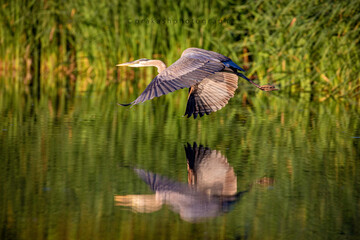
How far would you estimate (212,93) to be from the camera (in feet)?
22.0

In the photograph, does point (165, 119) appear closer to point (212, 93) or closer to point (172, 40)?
point (212, 93)

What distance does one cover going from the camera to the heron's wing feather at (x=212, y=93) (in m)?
6.63

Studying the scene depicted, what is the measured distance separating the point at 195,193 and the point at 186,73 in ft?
5.74

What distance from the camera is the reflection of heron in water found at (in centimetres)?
395

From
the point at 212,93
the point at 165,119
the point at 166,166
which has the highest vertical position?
the point at 212,93

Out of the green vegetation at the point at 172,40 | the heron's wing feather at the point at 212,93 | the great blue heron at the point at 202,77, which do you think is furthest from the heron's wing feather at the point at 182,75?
the green vegetation at the point at 172,40

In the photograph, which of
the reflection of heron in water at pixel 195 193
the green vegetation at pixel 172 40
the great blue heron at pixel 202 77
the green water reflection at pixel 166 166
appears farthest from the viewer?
the green vegetation at pixel 172 40

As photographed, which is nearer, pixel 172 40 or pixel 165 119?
pixel 165 119

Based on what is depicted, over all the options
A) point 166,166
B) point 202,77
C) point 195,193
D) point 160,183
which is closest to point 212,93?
point 202,77

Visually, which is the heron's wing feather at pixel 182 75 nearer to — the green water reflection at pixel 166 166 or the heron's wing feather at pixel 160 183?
the green water reflection at pixel 166 166

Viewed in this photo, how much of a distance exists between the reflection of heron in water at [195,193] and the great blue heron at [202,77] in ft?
2.63

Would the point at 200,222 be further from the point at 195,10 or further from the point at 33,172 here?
→ the point at 195,10

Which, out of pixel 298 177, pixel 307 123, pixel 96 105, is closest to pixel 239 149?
pixel 298 177

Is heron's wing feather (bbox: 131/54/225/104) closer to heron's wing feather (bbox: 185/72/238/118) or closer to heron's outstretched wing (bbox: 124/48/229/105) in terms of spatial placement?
heron's outstretched wing (bbox: 124/48/229/105)
